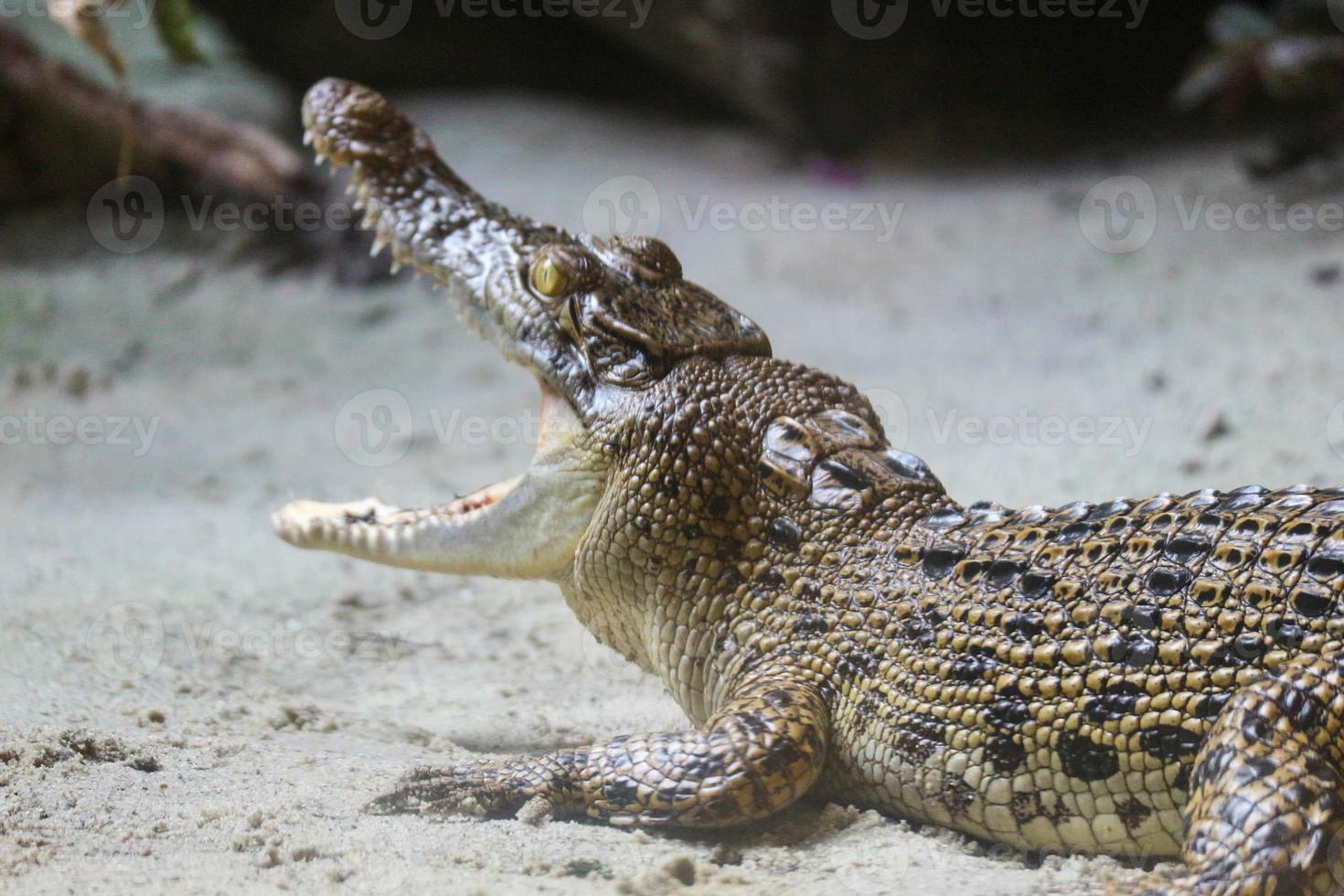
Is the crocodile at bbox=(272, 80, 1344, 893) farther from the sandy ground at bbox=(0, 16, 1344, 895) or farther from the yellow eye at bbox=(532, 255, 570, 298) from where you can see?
the sandy ground at bbox=(0, 16, 1344, 895)

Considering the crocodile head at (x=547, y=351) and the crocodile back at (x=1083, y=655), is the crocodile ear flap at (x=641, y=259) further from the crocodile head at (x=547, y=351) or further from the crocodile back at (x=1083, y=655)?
the crocodile back at (x=1083, y=655)

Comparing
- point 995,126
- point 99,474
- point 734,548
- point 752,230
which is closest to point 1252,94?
point 995,126

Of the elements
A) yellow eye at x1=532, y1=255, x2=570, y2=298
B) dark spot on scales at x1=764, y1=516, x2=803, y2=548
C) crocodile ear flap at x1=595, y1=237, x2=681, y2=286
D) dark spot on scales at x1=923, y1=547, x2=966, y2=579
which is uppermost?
crocodile ear flap at x1=595, y1=237, x2=681, y2=286

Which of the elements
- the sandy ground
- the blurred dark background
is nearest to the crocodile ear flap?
the sandy ground

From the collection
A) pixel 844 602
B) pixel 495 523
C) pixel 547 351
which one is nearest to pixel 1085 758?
pixel 844 602

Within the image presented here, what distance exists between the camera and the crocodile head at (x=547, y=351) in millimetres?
3154

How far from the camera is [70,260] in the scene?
784cm

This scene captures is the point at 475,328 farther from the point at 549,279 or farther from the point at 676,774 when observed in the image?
the point at 676,774

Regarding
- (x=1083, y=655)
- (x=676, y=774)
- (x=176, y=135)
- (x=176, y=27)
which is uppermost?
(x=176, y=27)

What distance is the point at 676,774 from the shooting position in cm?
261

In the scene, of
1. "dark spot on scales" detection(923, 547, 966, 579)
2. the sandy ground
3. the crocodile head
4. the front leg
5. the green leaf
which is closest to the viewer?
the sandy ground

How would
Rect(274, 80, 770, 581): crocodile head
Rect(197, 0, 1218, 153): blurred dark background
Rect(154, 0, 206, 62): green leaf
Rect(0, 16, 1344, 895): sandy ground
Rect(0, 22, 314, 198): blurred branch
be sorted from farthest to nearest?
Rect(197, 0, 1218, 153): blurred dark background < Rect(0, 22, 314, 198): blurred branch < Rect(154, 0, 206, 62): green leaf < Rect(274, 80, 770, 581): crocodile head < Rect(0, 16, 1344, 895): sandy ground

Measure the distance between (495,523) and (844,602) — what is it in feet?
3.26

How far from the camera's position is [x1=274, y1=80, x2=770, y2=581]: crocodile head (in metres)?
3.15
